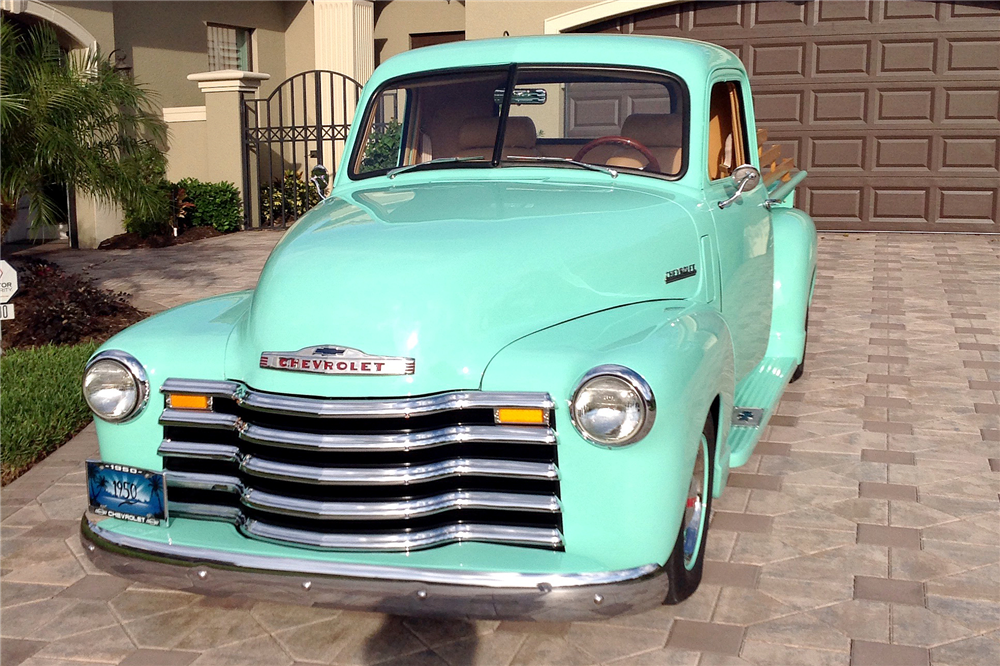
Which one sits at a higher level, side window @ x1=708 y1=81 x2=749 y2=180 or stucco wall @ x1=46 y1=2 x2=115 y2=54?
stucco wall @ x1=46 y1=2 x2=115 y2=54

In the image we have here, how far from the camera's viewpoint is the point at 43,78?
7785mm

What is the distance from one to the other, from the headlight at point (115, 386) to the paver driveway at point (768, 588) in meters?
0.75

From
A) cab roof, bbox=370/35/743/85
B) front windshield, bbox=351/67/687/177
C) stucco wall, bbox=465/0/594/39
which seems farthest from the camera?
stucco wall, bbox=465/0/594/39

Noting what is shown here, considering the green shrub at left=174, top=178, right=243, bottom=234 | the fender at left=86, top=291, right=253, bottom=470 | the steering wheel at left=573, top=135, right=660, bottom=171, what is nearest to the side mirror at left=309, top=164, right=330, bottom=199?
the steering wheel at left=573, top=135, right=660, bottom=171

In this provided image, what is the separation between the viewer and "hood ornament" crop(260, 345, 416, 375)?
300 centimetres

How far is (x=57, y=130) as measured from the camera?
7641mm

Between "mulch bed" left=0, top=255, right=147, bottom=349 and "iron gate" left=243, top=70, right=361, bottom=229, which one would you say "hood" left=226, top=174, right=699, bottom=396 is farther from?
"iron gate" left=243, top=70, right=361, bottom=229

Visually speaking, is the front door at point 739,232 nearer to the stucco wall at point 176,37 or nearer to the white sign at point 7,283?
the white sign at point 7,283

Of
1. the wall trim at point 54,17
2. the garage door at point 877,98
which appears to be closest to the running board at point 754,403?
the garage door at point 877,98

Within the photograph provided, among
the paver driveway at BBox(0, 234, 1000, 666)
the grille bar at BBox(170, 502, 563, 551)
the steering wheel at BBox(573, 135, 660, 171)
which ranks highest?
the steering wheel at BBox(573, 135, 660, 171)

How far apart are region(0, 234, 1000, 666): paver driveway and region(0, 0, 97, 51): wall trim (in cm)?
788

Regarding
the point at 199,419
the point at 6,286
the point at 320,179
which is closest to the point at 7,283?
the point at 6,286

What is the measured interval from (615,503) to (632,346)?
45 cm

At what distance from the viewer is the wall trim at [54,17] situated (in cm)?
1164
